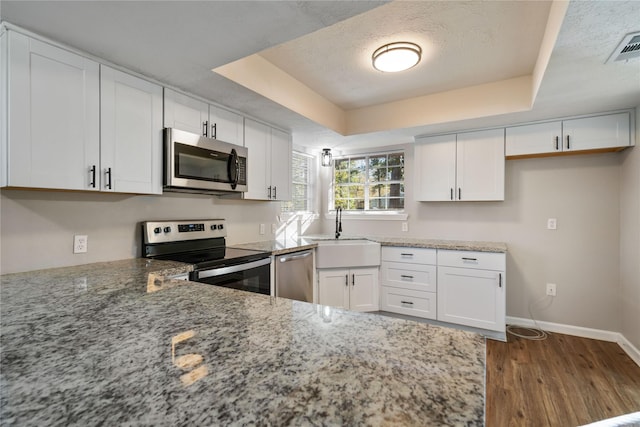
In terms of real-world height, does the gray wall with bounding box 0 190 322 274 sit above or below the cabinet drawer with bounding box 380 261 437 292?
above

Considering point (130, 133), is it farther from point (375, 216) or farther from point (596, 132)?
point (596, 132)

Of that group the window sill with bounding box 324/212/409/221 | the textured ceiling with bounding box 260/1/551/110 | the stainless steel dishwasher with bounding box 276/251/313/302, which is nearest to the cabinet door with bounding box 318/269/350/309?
the stainless steel dishwasher with bounding box 276/251/313/302

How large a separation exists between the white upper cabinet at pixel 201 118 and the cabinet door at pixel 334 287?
158 cm

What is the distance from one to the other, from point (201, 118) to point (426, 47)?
1.79 metres

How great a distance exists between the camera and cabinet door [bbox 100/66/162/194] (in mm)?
1794

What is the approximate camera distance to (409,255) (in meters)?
3.17

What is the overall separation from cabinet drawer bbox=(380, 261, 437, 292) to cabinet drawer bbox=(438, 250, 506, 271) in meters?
0.16

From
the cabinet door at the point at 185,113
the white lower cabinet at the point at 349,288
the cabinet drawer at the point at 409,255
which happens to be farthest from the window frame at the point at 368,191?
the cabinet door at the point at 185,113

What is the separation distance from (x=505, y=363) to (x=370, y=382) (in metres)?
2.53

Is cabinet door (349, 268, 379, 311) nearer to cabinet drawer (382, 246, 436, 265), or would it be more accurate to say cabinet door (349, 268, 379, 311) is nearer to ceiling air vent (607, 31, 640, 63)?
cabinet drawer (382, 246, 436, 265)

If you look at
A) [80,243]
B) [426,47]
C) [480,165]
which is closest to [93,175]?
[80,243]

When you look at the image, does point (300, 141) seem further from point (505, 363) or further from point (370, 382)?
point (370, 382)

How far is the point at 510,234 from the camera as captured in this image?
3.24 meters

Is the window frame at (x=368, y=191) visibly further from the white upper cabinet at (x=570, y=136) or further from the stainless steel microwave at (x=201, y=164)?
the stainless steel microwave at (x=201, y=164)
